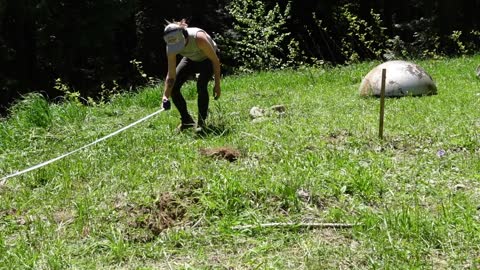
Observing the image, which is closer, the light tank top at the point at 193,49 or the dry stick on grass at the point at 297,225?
the dry stick on grass at the point at 297,225

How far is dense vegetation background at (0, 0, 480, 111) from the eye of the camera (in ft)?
48.3

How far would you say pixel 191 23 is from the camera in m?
18.1

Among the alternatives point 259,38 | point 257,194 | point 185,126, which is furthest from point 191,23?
point 257,194

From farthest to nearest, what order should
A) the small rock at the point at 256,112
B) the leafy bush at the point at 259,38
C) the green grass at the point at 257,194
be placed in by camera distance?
the leafy bush at the point at 259,38, the small rock at the point at 256,112, the green grass at the point at 257,194

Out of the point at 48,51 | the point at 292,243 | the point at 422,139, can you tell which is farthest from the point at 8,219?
the point at 48,51

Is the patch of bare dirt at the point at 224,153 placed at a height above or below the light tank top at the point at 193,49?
below

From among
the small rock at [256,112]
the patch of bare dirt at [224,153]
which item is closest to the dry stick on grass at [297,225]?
the patch of bare dirt at [224,153]


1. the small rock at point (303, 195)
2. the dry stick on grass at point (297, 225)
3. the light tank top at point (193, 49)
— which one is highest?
the light tank top at point (193, 49)

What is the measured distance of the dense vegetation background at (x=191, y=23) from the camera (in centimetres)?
1473

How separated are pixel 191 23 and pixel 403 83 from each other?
10.9 metres

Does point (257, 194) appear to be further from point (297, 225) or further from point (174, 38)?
point (174, 38)

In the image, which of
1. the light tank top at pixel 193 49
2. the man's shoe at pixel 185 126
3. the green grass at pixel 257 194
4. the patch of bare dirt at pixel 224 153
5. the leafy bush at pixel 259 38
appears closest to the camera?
the green grass at pixel 257 194

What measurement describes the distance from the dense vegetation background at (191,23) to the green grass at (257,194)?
7.15m

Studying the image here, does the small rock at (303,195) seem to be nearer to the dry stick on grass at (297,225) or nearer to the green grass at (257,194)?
the green grass at (257,194)
